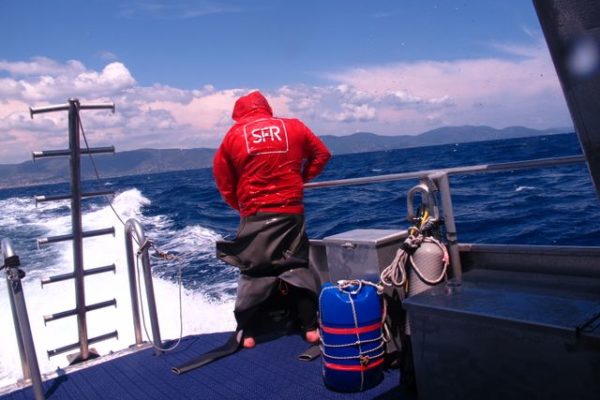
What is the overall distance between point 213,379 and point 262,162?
135cm

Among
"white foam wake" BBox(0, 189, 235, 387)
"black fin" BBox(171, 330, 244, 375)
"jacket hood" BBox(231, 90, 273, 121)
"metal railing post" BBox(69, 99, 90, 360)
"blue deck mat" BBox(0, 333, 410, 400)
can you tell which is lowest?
"white foam wake" BBox(0, 189, 235, 387)

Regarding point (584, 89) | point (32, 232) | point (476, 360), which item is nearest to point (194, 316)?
point (476, 360)

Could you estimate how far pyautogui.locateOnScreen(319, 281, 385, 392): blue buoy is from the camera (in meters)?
2.64

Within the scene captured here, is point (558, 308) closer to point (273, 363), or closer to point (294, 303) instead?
point (273, 363)

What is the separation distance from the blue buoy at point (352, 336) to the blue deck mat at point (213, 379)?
0.26 feet

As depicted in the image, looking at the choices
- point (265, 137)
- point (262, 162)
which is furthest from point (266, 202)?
point (265, 137)

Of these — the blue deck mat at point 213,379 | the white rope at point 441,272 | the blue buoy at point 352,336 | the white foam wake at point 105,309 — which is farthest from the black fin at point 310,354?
the white foam wake at point 105,309

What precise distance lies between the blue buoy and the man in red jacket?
2.16 ft

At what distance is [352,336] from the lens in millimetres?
2646

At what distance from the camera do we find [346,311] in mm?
2650

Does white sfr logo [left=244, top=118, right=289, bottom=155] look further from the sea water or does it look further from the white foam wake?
the white foam wake

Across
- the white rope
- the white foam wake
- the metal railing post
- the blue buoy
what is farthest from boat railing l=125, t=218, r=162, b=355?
the white foam wake

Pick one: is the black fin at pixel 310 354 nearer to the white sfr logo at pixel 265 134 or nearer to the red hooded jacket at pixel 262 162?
the red hooded jacket at pixel 262 162

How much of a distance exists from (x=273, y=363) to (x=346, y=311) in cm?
83
